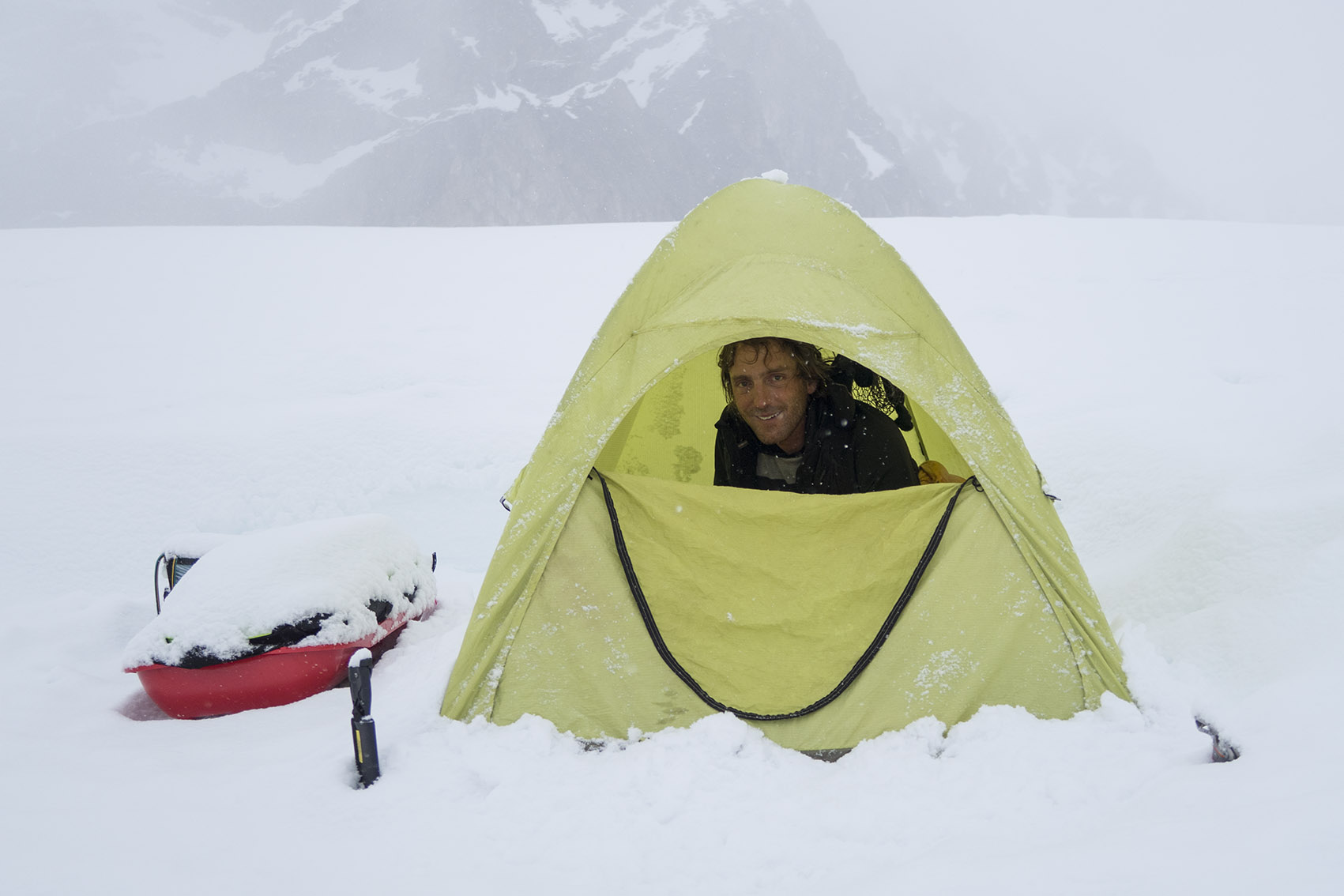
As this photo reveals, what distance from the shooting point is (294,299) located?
8.18 metres

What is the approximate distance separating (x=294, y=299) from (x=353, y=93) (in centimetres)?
11247

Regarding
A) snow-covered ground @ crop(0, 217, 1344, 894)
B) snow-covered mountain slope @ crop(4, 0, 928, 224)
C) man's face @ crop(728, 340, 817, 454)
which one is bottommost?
snow-covered ground @ crop(0, 217, 1344, 894)

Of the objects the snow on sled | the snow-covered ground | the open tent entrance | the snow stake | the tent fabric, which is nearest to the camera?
the snow-covered ground

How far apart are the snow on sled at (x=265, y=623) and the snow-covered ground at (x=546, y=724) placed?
10cm

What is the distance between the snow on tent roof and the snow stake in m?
0.63

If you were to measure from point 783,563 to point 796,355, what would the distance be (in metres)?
0.75

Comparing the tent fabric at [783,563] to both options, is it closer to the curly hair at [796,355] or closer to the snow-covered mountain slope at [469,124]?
the curly hair at [796,355]

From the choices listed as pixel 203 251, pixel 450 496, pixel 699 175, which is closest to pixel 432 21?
pixel 699 175

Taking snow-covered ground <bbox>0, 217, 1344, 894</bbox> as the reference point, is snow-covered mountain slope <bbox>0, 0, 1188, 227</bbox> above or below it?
above

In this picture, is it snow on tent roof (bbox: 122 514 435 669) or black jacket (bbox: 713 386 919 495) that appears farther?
black jacket (bbox: 713 386 919 495)

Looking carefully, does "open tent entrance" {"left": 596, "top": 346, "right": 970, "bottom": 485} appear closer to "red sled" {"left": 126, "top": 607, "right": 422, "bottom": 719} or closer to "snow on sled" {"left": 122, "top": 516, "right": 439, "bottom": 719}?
"snow on sled" {"left": 122, "top": 516, "right": 439, "bottom": 719}

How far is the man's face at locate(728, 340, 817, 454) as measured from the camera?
2510mm

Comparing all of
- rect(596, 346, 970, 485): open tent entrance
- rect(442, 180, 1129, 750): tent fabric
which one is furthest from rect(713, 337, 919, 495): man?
rect(596, 346, 970, 485): open tent entrance

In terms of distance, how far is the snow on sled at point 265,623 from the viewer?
2160 mm
